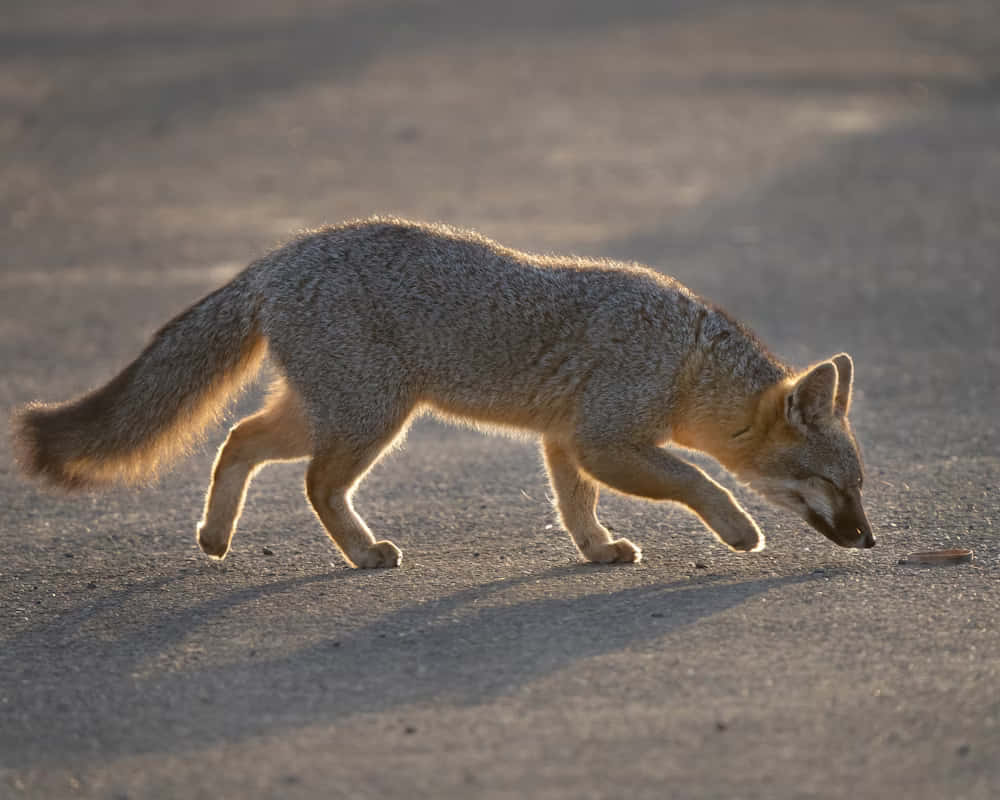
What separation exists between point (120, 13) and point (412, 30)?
24.6 feet

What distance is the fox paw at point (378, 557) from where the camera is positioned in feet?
23.0

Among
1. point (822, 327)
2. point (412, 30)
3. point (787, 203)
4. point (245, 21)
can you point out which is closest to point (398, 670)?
point (822, 327)

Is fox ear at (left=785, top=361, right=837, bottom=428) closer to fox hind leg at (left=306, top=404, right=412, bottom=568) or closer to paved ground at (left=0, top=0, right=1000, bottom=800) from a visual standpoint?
paved ground at (left=0, top=0, right=1000, bottom=800)

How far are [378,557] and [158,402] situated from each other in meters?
1.30

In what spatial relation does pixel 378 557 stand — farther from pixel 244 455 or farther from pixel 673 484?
pixel 673 484

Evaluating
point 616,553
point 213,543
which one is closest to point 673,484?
point 616,553

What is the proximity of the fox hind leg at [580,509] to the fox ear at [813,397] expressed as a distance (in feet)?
3.29

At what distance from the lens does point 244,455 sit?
7301 millimetres

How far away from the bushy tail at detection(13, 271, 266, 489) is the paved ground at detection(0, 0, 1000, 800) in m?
0.50

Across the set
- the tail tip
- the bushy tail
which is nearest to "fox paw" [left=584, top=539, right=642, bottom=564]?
the bushy tail

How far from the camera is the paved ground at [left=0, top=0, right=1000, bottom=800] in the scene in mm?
4832

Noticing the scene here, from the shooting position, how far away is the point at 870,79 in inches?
1014

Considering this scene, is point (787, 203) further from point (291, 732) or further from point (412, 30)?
point (412, 30)

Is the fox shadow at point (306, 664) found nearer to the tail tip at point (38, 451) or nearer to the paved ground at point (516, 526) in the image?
the paved ground at point (516, 526)
